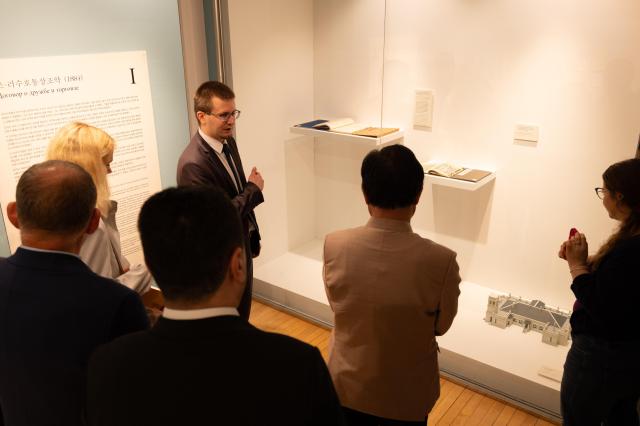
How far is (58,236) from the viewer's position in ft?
3.99

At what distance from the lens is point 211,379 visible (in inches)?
32.0

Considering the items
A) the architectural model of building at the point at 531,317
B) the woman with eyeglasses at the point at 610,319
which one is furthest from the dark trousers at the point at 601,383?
the architectural model of building at the point at 531,317

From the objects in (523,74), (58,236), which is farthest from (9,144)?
(523,74)

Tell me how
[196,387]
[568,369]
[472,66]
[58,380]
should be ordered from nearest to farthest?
[196,387], [58,380], [568,369], [472,66]

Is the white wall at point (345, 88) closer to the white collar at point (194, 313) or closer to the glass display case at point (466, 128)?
the glass display case at point (466, 128)

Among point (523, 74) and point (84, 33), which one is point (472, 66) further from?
point (84, 33)

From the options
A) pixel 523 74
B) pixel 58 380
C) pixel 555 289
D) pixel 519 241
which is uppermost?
pixel 523 74

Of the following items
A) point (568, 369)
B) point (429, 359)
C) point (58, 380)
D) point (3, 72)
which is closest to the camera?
point (58, 380)

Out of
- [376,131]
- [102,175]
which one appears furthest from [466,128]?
[102,175]

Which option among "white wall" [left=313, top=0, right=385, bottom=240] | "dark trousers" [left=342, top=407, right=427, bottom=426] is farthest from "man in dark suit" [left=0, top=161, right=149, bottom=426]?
"white wall" [left=313, top=0, right=385, bottom=240]

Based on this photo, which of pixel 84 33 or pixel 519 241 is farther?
pixel 519 241

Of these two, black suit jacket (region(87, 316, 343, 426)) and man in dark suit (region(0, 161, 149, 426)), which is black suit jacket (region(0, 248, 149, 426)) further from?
black suit jacket (region(87, 316, 343, 426))

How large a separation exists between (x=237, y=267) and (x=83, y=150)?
1300 millimetres

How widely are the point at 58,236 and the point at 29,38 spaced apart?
1.69 m
